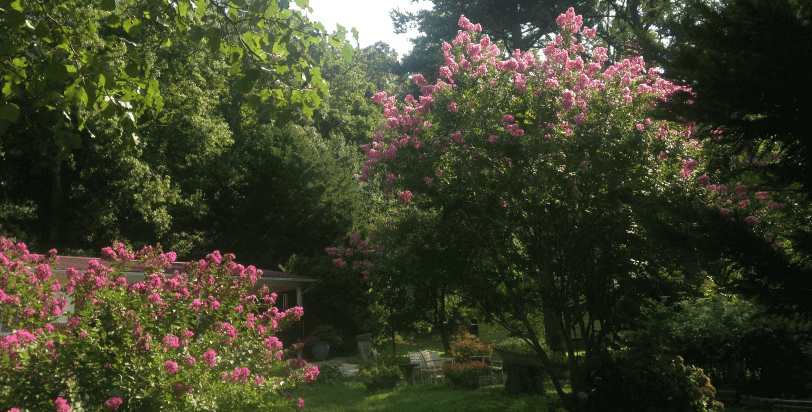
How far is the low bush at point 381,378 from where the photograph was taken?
46.0 feet

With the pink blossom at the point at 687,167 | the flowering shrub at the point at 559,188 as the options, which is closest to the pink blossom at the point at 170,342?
the flowering shrub at the point at 559,188

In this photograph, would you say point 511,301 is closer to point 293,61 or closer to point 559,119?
point 559,119

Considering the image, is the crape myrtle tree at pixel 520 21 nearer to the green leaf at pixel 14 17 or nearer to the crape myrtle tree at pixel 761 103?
the crape myrtle tree at pixel 761 103

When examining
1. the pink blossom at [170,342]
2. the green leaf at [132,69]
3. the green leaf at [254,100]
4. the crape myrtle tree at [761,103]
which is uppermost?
the green leaf at [132,69]

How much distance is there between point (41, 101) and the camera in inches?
176

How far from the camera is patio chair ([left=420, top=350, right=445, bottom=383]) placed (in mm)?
14615

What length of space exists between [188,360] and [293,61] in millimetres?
2934

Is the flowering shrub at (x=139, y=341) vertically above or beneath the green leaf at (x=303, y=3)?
beneath

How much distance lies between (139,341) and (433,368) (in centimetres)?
1103

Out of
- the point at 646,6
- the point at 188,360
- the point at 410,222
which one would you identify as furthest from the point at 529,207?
the point at 646,6

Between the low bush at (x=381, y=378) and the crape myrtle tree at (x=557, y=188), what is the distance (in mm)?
6616

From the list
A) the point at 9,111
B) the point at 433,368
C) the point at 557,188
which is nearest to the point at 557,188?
the point at 557,188

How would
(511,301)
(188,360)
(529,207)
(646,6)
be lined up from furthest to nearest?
(646,6), (511,301), (529,207), (188,360)

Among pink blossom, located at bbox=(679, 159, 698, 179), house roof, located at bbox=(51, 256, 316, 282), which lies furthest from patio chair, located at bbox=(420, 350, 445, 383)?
pink blossom, located at bbox=(679, 159, 698, 179)
